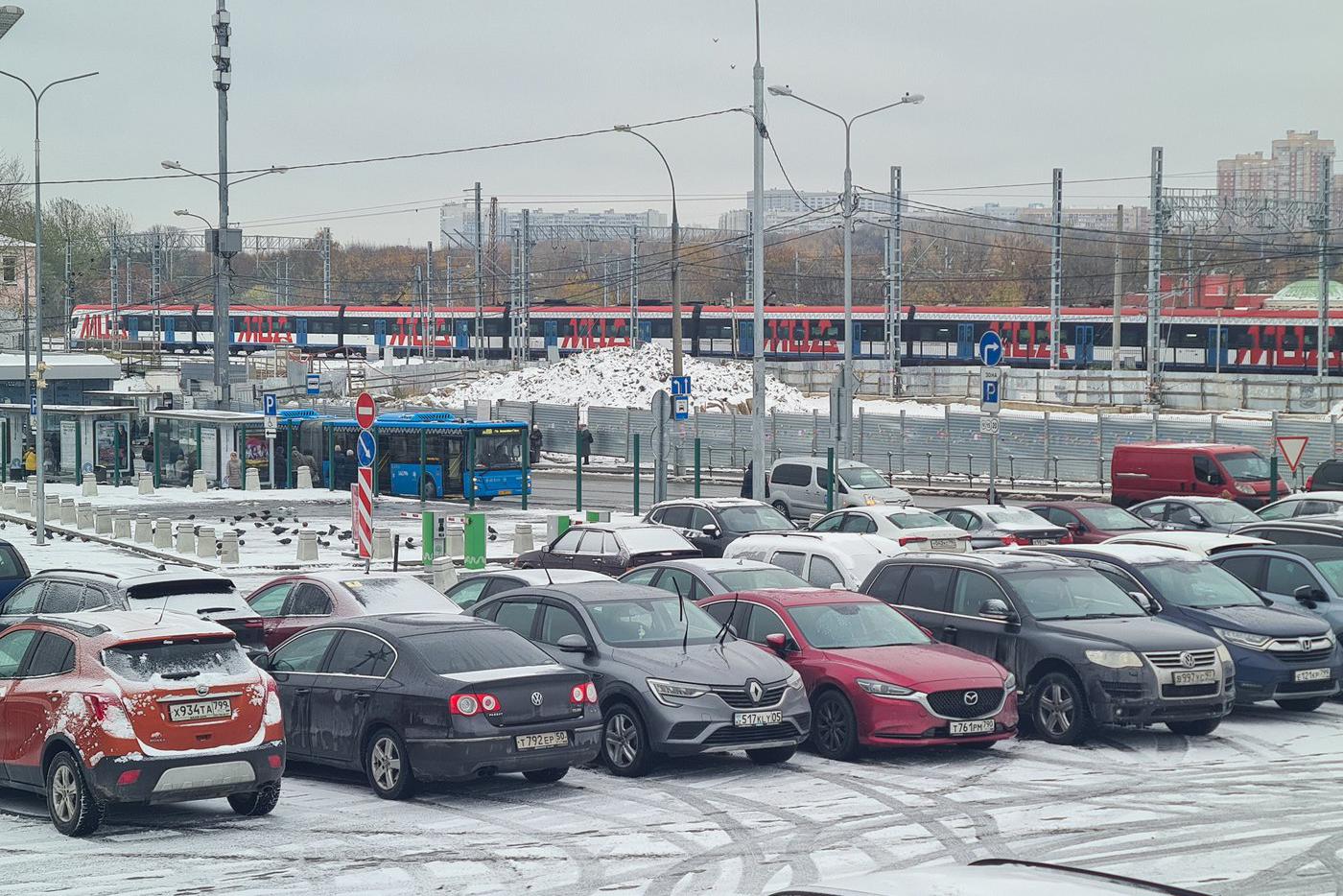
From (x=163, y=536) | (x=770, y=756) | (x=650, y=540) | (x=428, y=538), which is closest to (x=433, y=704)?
(x=770, y=756)

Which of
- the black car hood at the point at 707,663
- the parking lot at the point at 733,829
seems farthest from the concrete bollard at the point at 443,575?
the black car hood at the point at 707,663

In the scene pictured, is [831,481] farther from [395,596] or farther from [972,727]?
[972,727]

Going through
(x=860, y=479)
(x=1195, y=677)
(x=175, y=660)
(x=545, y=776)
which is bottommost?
(x=545, y=776)

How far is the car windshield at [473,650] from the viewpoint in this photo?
11.7 metres

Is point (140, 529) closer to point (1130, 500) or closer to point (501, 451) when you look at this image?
point (501, 451)

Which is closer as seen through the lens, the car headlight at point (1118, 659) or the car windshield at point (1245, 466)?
the car headlight at point (1118, 659)

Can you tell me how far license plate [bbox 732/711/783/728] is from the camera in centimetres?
1255

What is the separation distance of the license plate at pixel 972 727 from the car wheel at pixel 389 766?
4429 millimetres

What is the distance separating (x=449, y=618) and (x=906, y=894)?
891 cm

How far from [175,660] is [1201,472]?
2983 centimetres

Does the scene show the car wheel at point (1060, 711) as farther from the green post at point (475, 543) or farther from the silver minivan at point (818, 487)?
the silver minivan at point (818, 487)

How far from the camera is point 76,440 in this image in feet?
168

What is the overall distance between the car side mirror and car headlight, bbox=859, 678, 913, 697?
230cm

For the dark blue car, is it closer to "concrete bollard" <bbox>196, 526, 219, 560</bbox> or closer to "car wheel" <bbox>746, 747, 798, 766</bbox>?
"car wheel" <bbox>746, 747, 798, 766</bbox>
